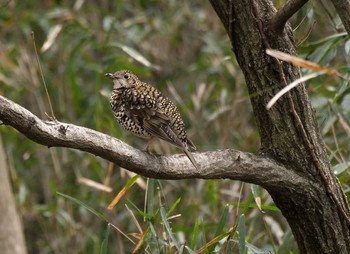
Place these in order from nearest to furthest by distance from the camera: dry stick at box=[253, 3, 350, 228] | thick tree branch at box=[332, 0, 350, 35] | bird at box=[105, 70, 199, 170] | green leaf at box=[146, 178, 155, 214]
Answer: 1. thick tree branch at box=[332, 0, 350, 35]
2. dry stick at box=[253, 3, 350, 228]
3. green leaf at box=[146, 178, 155, 214]
4. bird at box=[105, 70, 199, 170]

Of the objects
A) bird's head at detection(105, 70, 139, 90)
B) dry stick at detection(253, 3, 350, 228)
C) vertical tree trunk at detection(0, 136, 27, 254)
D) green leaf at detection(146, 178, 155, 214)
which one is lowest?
vertical tree trunk at detection(0, 136, 27, 254)

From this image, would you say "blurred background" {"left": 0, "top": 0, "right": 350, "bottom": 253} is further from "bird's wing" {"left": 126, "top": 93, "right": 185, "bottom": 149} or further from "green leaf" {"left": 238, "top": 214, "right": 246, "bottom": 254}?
"green leaf" {"left": 238, "top": 214, "right": 246, "bottom": 254}

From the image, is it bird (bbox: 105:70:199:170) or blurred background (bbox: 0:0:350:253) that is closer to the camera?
bird (bbox: 105:70:199:170)

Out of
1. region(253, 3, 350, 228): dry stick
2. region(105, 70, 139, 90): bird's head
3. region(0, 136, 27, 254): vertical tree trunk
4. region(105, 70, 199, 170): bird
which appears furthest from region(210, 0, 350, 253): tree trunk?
region(0, 136, 27, 254): vertical tree trunk

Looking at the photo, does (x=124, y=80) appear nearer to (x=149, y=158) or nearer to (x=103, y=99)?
(x=149, y=158)

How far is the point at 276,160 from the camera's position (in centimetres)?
311

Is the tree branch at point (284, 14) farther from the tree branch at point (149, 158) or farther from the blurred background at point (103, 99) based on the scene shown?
the blurred background at point (103, 99)

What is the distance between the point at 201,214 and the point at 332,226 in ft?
9.79

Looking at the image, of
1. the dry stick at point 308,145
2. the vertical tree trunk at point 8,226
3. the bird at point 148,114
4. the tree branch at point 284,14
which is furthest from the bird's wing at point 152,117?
the vertical tree trunk at point 8,226

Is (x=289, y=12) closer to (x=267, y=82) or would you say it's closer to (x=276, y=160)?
(x=267, y=82)

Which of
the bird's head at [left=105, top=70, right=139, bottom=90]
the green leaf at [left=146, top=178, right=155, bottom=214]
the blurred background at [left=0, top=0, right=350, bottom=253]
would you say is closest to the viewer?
the green leaf at [left=146, top=178, right=155, bottom=214]

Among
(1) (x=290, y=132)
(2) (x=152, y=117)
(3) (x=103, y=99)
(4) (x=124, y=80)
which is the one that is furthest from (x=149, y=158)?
(3) (x=103, y=99)

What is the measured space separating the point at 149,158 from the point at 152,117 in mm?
974

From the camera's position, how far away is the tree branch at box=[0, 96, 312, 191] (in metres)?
2.49
